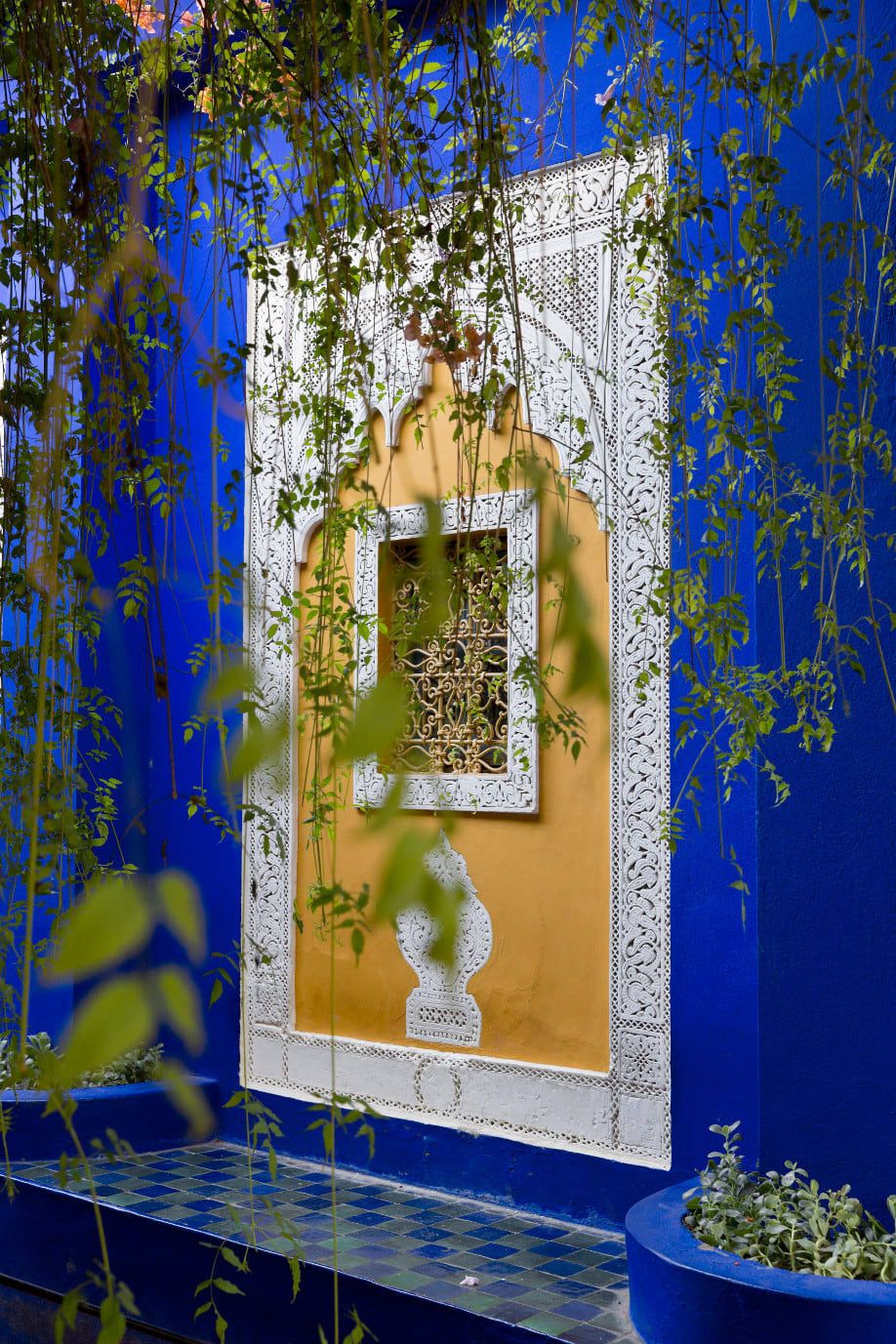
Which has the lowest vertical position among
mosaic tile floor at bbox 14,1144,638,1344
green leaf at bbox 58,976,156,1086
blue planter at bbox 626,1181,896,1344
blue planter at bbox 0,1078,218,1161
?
mosaic tile floor at bbox 14,1144,638,1344

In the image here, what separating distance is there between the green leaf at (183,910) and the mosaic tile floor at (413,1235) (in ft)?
8.74

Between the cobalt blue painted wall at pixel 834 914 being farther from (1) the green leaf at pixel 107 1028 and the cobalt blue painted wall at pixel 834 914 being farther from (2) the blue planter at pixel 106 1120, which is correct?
(1) the green leaf at pixel 107 1028

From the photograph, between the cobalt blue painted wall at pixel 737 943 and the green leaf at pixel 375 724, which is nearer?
the green leaf at pixel 375 724

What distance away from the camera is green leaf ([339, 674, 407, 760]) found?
0.46m

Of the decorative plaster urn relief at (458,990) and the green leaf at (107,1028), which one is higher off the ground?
the green leaf at (107,1028)

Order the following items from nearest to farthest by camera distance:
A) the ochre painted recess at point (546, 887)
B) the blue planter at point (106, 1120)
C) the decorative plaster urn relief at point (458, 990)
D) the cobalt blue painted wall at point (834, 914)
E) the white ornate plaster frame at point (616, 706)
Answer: the cobalt blue painted wall at point (834, 914) → the white ornate plaster frame at point (616, 706) → the ochre painted recess at point (546, 887) → the decorative plaster urn relief at point (458, 990) → the blue planter at point (106, 1120)

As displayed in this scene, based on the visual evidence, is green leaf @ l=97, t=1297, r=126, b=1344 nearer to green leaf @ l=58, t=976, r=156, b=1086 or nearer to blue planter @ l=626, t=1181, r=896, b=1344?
green leaf @ l=58, t=976, r=156, b=1086

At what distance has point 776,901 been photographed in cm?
291

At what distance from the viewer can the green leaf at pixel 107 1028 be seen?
0.47 m

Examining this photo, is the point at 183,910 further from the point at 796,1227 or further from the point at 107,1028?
the point at 796,1227

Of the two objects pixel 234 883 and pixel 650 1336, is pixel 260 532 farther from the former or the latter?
pixel 650 1336

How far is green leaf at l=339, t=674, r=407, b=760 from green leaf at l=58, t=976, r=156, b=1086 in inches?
4.5

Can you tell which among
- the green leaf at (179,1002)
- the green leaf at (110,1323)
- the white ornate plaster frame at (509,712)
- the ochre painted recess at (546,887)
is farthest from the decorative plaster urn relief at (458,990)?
the green leaf at (179,1002)

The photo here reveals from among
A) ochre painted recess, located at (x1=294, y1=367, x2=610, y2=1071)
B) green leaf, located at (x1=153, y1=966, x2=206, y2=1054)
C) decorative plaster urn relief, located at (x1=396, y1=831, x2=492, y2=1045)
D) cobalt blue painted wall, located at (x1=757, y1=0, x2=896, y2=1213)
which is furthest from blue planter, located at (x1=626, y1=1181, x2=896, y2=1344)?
green leaf, located at (x1=153, y1=966, x2=206, y2=1054)
